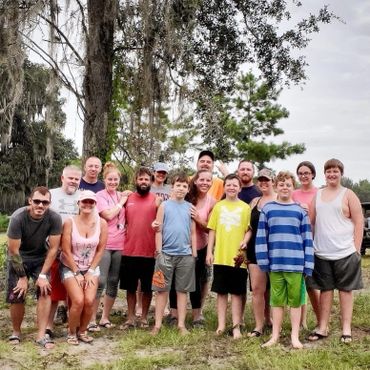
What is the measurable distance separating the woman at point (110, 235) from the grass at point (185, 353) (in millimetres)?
374

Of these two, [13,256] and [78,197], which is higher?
[78,197]

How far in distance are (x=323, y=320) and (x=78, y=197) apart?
8.45ft

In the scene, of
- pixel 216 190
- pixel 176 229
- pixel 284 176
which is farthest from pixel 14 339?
pixel 284 176

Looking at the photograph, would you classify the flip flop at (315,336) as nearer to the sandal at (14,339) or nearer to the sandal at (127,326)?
the sandal at (127,326)

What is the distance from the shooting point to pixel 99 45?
7621 millimetres

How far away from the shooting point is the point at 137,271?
521 centimetres

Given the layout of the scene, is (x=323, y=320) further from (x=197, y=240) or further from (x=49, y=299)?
(x=49, y=299)

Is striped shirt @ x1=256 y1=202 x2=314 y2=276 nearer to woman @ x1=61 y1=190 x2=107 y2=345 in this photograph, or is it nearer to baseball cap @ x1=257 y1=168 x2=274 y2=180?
baseball cap @ x1=257 y1=168 x2=274 y2=180

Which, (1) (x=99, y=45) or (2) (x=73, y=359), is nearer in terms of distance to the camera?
(2) (x=73, y=359)

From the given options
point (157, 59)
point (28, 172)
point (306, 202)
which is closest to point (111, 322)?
point (306, 202)

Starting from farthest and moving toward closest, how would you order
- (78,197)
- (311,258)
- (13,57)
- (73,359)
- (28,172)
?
(28,172), (13,57), (78,197), (311,258), (73,359)

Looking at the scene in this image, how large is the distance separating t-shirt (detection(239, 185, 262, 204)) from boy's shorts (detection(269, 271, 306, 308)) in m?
0.90

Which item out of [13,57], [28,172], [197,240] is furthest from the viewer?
[28,172]

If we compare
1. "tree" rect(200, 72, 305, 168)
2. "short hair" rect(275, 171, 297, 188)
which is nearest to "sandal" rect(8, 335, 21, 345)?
"short hair" rect(275, 171, 297, 188)
